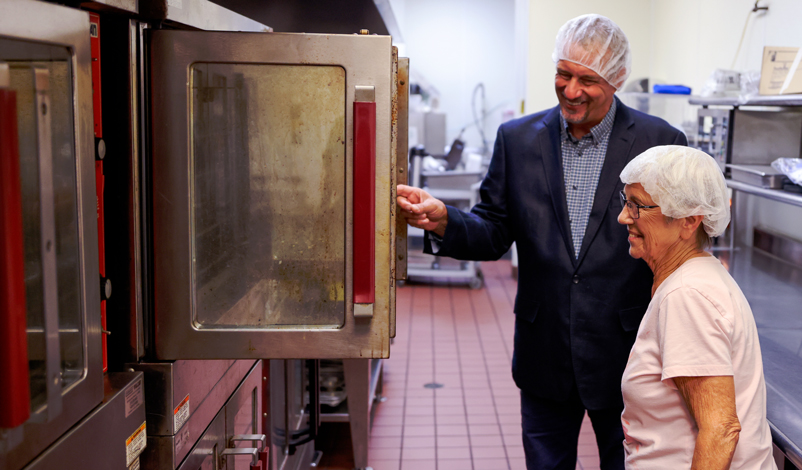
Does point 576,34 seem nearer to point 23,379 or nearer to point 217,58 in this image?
point 217,58

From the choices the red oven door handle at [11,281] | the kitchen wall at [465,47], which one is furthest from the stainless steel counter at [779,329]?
the kitchen wall at [465,47]

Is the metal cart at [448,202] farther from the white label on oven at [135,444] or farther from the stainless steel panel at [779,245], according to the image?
the white label on oven at [135,444]

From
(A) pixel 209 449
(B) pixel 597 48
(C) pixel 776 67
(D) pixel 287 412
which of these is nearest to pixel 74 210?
(A) pixel 209 449

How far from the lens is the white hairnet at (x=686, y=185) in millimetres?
1267

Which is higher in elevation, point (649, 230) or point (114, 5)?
point (114, 5)

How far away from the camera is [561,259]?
5.65ft

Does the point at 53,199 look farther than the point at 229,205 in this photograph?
No

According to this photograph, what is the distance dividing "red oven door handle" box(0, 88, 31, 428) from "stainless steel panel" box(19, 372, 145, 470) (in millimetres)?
153

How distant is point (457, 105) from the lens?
365 inches

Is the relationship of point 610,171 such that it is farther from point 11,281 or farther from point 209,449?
point 11,281

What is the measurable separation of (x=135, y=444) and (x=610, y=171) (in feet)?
4.17

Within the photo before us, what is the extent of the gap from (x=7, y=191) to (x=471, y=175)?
571 centimetres

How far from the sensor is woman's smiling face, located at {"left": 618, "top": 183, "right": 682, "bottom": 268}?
1328mm

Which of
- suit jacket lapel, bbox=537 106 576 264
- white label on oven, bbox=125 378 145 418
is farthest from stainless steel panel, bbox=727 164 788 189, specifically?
white label on oven, bbox=125 378 145 418
